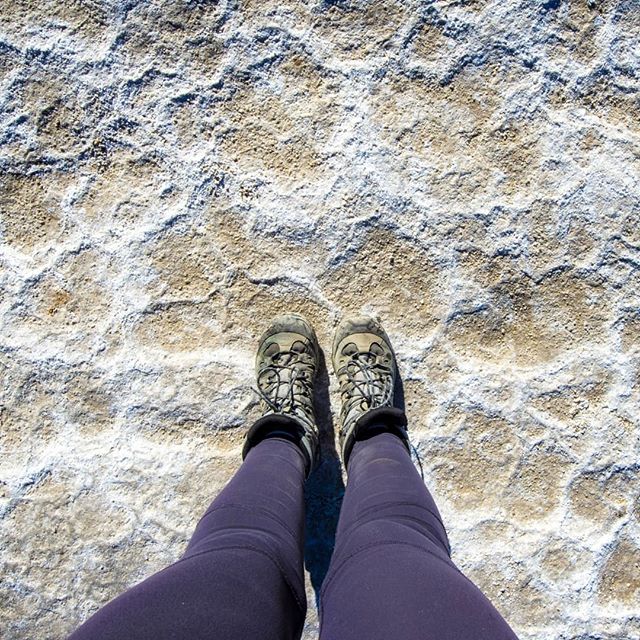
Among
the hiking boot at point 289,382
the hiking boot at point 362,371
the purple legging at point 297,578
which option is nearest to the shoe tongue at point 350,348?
the hiking boot at point 362,371

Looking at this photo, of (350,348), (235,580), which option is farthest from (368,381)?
(235,580)

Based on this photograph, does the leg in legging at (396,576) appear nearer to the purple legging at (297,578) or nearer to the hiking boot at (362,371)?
the purple legging at (297,578)

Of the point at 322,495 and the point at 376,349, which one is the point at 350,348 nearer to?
the point at 376,349

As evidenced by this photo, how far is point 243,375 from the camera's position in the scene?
5.84 ft

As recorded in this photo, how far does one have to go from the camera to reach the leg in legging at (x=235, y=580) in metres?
1.01

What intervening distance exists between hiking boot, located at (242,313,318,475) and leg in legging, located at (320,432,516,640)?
22 centimetres

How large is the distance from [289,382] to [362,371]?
8.3 inches

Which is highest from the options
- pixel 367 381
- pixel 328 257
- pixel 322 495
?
pixel 328 257

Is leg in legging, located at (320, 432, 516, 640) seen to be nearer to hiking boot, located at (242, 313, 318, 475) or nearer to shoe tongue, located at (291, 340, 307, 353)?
hiking boot, located at (242, 313, 318, 475)

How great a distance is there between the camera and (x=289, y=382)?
66.6 inches

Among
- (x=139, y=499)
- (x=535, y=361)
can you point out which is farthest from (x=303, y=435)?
(x=535, y=361)

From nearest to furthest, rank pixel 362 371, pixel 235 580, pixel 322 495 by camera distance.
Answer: pixel 235 580
pixel 362 371
pixel 322 495

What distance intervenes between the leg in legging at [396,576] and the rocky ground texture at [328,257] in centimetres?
42

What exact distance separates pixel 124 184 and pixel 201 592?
115 cm
